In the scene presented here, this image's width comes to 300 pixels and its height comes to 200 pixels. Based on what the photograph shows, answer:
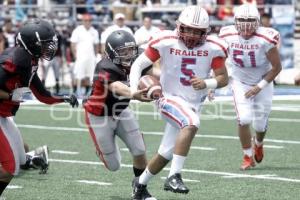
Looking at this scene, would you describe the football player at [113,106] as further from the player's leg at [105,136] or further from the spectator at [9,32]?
the spectator at [9,32]

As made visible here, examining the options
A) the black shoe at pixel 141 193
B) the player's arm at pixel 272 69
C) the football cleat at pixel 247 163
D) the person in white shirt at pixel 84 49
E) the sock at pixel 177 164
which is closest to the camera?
the sock at pixel 177 164

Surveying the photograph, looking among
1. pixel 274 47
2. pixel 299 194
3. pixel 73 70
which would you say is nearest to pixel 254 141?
pixel 274 47

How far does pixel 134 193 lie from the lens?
273 inches

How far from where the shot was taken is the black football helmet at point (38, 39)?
6.48m

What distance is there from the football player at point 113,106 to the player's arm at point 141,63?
0.09 meters

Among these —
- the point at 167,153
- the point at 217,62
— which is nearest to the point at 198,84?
the point at 217,62

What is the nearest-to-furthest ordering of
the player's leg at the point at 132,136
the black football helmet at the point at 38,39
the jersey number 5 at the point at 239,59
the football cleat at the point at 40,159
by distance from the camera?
the black football helmet at the point at 38,39, the player's leg at the point at 132,136, the football cleat at the point at 40,159, the jersey number 5 at the point at 239,59

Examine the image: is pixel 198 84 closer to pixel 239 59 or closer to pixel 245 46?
pixel 245 46

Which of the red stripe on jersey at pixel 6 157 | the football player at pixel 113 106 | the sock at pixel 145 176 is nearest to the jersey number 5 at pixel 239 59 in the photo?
the football player at pixel 113 106

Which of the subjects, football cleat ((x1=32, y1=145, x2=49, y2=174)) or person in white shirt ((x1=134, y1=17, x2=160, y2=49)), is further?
person in white shirt ((x1=134, y1=17, x2=160, y2=49))

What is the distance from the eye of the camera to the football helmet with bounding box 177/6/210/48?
22.4ft

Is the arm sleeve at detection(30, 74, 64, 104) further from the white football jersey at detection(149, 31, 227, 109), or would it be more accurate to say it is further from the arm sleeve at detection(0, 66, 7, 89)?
the white football jersey at detection(149, 31, 227, 109)

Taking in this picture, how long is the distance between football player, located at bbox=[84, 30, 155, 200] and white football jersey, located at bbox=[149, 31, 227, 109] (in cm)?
25

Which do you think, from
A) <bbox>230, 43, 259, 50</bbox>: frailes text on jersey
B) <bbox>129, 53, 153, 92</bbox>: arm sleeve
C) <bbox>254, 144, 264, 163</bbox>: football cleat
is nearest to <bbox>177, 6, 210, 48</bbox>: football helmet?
<bbox>129, 53, 153, 92</bbox>: arm sleeve
